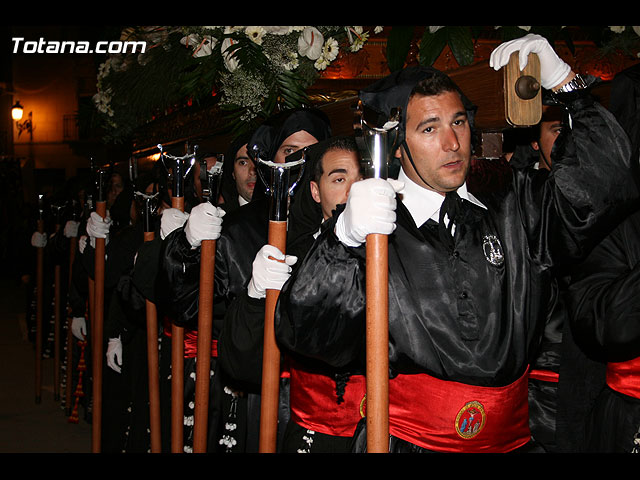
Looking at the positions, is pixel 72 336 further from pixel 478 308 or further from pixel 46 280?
pixel 478 308

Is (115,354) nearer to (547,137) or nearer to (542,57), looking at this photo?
(547,137)

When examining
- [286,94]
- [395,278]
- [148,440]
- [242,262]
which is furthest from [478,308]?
[148,440]

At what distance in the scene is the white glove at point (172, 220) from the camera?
3.80m

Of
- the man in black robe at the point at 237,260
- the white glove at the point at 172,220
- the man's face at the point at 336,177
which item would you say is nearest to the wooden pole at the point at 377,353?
the man's face at the point at 336,177

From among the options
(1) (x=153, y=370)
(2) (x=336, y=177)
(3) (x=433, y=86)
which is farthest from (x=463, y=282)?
(1) (x=153, y=370)

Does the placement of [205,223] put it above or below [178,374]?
above

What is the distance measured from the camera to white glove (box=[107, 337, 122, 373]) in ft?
17.4

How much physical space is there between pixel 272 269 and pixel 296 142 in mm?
1155

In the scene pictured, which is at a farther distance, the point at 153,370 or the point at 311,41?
the point at 153,370

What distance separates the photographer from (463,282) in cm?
221

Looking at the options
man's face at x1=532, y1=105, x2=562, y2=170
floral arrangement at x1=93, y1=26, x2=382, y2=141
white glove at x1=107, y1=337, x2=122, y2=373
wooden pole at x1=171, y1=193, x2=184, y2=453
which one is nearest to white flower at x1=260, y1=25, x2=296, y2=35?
floral arrangement at x1=93, y1=26, x2=382, y2=141

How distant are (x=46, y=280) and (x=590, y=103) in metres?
8.15

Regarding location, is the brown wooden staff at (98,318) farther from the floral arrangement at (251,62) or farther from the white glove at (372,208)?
the white glove at (372,208)

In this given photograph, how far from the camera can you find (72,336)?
7102 millimetres
